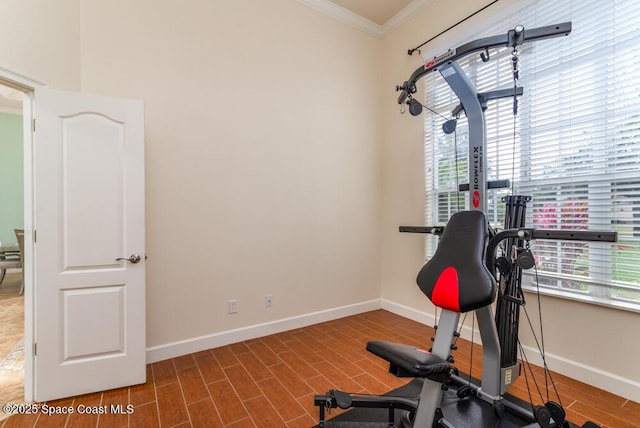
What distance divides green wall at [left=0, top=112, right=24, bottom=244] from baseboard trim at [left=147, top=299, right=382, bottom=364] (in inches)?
257

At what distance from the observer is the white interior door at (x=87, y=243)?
204 centimetres

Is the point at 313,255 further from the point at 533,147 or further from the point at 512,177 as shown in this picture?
the point at 533,147

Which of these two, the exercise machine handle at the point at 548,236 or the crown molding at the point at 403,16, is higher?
the crown molding at the point at 403,16

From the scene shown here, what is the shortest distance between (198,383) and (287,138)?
95.7 inches

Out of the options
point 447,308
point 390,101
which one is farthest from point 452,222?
point 390,101

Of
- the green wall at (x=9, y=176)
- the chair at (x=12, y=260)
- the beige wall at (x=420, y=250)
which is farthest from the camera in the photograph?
the green wall at (x=9, y=176)

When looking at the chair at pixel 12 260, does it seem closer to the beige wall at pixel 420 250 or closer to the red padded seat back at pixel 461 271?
the beige wall at pixel 420 250

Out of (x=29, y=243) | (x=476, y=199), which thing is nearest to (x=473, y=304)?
(x=476, y=199)

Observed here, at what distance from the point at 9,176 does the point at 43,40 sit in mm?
6276

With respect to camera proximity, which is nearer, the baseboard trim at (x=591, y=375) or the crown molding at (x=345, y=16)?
the baseboard trim at (x=591, y=375)

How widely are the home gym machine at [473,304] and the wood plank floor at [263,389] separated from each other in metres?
0.33

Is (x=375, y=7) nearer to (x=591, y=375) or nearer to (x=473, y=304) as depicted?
(x=473, y=304)

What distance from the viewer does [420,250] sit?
138 inches

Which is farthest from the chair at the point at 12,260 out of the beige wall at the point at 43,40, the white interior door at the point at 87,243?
the beige wall at the point at 43,40
